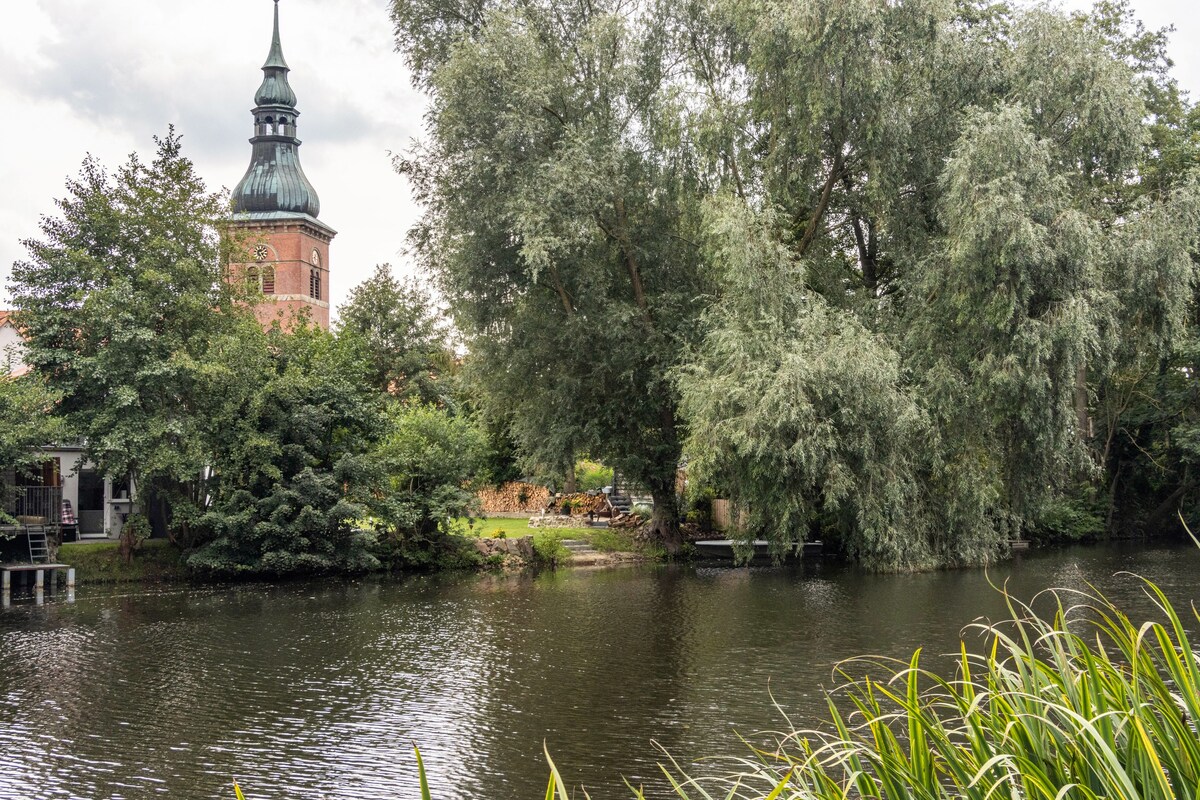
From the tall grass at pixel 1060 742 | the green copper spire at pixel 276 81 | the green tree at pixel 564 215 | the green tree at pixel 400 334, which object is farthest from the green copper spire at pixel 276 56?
the tall grass at pixel 1060 742

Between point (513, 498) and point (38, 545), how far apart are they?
17.7 m

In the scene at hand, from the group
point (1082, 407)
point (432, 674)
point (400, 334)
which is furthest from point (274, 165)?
point (432, 674)

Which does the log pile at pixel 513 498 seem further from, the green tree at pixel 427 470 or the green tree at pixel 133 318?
the green tree at pixel 133 318

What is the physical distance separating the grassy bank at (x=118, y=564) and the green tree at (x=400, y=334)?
61.3 feet

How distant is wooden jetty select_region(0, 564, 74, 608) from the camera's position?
2270cm

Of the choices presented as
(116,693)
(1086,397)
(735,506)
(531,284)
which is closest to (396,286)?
(531,284)

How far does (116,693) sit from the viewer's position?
1348cm

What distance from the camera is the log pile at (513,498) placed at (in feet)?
128

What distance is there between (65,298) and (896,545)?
19.8 meters

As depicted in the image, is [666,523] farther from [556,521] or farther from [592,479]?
[592,479]

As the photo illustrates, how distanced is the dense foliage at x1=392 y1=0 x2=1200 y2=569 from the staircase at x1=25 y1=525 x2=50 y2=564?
11412 mm

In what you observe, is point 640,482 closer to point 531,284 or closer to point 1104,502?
point 531,284

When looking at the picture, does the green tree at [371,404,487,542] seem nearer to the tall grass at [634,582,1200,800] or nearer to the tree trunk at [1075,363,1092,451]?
the tree trunk at [1075,363,1092,451]

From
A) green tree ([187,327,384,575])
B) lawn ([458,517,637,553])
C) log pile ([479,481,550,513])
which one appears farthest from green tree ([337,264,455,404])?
green tree ([187,327,384,575])
